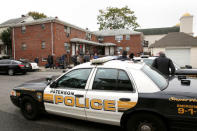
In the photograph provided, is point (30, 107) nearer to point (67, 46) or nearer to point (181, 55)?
point (67, 46)

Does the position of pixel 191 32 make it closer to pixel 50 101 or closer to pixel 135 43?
pixel 135 43

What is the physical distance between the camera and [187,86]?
2.79m

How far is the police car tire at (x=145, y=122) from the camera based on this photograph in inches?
96.5

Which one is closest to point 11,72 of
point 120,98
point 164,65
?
point 164,65

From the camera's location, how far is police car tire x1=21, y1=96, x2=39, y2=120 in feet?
11.7

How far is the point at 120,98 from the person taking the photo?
8.54 ft

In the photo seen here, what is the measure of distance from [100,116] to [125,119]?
0.51m

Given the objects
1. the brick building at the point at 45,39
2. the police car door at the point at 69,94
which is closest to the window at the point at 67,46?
the brick building at the point at 45,39

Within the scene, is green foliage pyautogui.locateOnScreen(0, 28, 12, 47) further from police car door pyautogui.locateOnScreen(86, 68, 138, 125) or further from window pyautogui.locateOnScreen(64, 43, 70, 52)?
police car door pyautogui.locateOnScreen(86, 68, 138, 125)

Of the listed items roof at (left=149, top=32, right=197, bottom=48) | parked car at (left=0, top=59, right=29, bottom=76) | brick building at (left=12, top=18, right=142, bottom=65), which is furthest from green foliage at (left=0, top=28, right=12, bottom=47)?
roof at (left=149, top=32, right=197, bottom=48)

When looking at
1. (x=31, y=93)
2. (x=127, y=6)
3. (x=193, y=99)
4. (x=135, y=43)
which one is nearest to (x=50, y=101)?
(x=31, y=93)

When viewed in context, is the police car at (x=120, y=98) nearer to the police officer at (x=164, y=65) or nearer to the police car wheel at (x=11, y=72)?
the police officer at (x=164, y=65)

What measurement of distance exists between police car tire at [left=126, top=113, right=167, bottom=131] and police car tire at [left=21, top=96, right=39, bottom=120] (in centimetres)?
236

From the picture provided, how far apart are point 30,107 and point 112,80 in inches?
92.5
